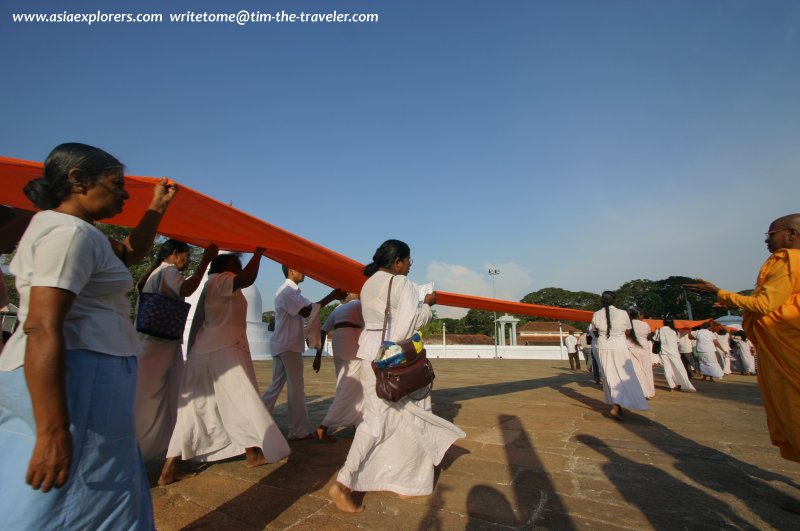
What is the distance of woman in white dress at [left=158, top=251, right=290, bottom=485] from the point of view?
123 inches

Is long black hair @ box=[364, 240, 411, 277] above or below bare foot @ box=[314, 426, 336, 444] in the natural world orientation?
above

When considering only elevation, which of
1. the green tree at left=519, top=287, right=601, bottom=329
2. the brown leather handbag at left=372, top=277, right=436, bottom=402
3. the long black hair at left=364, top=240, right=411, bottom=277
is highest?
the green tree at left=519, top=287, right=601, bottom=329

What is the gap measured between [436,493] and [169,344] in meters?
2.36

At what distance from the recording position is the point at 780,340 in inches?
103

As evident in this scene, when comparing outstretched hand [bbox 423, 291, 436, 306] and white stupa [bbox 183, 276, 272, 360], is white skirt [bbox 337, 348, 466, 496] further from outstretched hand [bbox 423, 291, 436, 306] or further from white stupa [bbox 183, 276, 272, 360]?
white stupa [bbox 183, 276, 272, 360]

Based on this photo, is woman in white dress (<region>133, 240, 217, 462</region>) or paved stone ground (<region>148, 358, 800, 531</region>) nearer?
paved stone ground (<region>148, 358, 800, 531</region>)

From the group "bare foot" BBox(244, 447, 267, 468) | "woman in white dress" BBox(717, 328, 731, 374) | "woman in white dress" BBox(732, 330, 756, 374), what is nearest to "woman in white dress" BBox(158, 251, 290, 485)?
"bare foot" BBox(244, 447, 267, 468)

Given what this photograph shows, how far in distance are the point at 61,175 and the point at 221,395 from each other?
89.8 inches

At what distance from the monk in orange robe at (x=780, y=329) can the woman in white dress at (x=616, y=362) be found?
2713 millimetres

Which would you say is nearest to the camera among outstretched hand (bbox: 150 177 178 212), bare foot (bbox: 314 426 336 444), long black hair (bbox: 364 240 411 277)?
outstretched hand (bbox: 150 177 178 212)

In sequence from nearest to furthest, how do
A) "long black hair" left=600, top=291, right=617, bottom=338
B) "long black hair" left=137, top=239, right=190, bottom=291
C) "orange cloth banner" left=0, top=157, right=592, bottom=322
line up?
1. "orange cloth banner" left=0, top=157, right=592, bottom=322
2. "long black hair" left=137, top=239, right=190, bottom=291
3. "long black hair" left=600, top=291, right=617, bottom=338

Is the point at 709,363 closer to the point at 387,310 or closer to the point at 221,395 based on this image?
the point at 387,310

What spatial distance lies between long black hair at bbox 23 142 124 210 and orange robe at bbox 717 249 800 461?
3666 mm

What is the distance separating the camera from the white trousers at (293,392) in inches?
162
